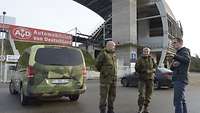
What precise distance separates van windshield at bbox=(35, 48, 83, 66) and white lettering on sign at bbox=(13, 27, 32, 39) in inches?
1271

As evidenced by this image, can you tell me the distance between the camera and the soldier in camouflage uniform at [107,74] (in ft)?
26.7

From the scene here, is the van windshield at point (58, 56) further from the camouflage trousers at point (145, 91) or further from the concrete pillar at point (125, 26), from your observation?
the concrete pillar at point (125, 26)

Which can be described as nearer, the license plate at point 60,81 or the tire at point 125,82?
the license plate at point 60,81

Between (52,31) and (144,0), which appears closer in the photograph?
(52,31)

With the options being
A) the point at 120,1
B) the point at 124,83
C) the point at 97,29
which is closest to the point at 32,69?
the point at 124,83

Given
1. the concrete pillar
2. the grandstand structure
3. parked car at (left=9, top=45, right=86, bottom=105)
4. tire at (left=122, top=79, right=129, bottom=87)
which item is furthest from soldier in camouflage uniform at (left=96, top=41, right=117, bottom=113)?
the concrete pillar

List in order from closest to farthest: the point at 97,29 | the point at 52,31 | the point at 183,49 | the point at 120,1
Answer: the point at 183,49
the point at 52,31
the point at 120,1
the point at 97,29

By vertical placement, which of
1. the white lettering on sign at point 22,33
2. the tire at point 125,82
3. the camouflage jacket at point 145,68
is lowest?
the tire at point 125,82

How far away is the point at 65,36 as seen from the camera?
4628cm

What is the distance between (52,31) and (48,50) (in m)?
35.1

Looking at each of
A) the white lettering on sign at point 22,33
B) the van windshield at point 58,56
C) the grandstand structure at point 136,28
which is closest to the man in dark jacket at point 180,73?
the van windshield at point 58,56

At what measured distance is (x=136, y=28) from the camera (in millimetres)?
57344

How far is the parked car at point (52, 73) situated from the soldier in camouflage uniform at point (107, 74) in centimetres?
214

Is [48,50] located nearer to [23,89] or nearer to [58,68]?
[58,68]
